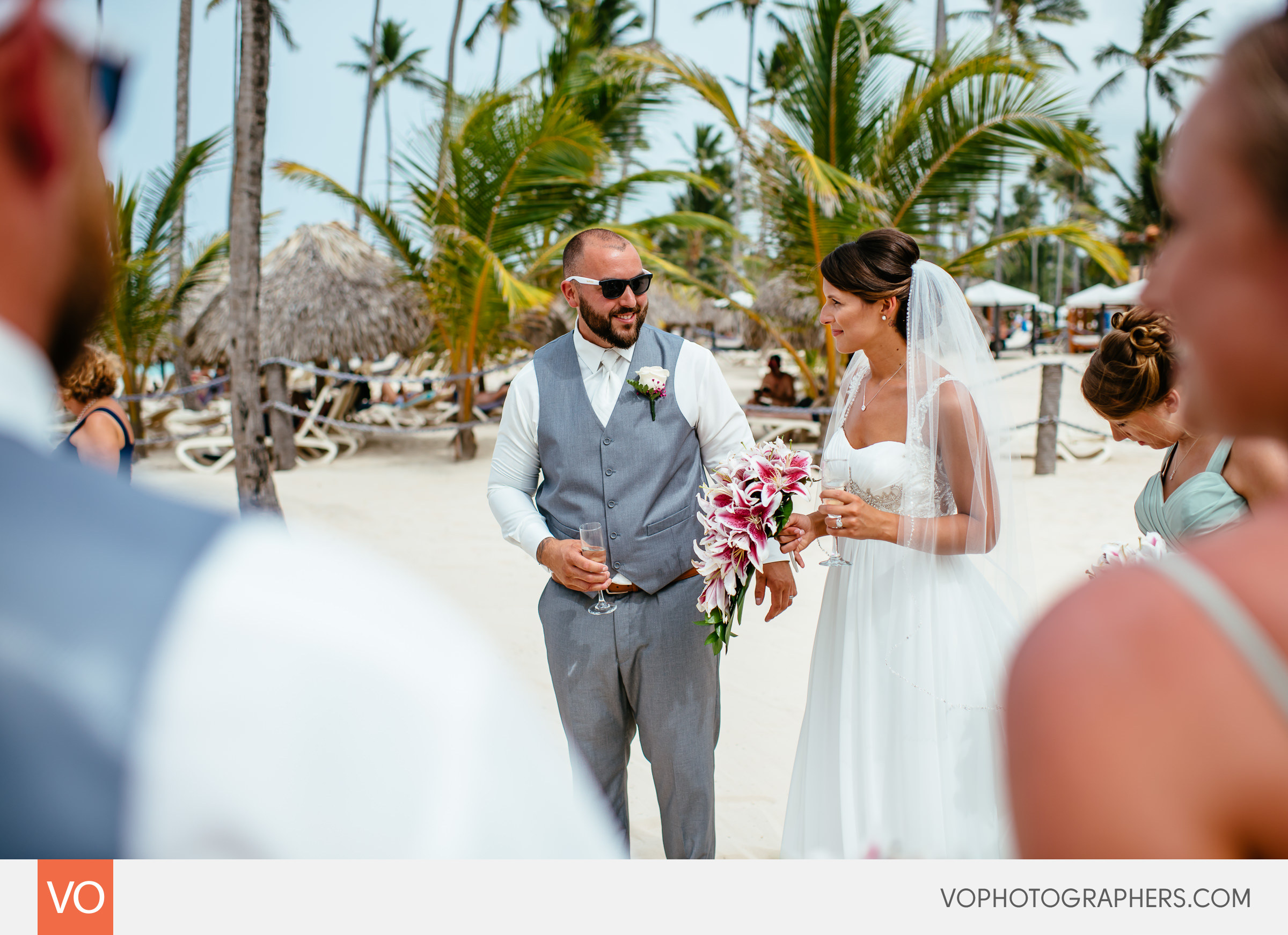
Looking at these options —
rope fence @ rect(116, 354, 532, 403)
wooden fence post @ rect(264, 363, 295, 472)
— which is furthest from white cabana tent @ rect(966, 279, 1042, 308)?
wooden fence post @ rect(264, 363, 295, 472)

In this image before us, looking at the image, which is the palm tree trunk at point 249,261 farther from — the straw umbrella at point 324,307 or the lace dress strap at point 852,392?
the straw umbrella at point 324,307

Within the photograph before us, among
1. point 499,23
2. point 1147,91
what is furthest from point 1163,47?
point 499,23

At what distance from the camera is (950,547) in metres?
2.88

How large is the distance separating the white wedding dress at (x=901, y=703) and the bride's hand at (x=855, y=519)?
14cm

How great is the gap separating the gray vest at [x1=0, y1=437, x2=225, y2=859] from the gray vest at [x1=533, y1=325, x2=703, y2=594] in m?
2.44

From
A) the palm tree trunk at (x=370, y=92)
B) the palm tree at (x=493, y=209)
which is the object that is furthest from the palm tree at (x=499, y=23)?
the palm tree at (x=493, y=209)

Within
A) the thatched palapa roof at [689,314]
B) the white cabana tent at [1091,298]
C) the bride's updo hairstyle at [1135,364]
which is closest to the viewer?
the bride's updo hairstyle at [1135,364]

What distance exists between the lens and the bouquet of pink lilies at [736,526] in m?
2.79

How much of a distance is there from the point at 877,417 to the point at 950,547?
0.57 metres

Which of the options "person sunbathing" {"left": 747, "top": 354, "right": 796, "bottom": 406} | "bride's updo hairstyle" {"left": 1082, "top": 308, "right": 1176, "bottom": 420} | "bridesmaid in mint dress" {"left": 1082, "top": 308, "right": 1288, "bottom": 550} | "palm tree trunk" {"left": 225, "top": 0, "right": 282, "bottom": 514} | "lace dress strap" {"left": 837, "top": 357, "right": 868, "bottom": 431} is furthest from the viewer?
"person sunbathing" {"left": 747, "top": 354, "right": 796, "bottom": 406}

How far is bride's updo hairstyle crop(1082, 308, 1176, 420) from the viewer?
7.93ft

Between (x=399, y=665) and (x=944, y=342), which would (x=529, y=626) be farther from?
(x=399, y=665)

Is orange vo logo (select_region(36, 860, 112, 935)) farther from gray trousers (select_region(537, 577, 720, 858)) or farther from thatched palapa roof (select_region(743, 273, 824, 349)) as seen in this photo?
thatched palapa roof (select_region(743, 273, 824, 349))

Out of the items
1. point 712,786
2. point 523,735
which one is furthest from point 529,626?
point 523,735
